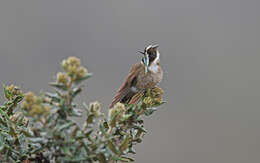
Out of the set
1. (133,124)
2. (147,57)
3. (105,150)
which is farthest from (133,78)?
(105,150)

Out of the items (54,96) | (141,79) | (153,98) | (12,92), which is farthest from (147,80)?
(54,96)

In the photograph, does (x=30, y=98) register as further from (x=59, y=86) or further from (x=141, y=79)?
(x=141, y=79)

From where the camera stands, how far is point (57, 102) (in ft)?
1.67

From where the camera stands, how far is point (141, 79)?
93cm

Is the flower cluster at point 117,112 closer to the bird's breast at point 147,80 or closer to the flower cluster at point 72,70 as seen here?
the flower cluster at point 72,70

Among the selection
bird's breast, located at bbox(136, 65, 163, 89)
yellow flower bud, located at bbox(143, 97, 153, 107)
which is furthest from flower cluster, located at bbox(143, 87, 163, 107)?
bird's breast, located at bbox(136, 65, 163, 89)

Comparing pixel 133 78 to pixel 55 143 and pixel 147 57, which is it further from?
pixel 55 143

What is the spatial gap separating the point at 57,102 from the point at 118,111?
0.10 metres

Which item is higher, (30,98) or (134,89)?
(134,89)

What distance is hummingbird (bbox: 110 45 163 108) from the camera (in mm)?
858

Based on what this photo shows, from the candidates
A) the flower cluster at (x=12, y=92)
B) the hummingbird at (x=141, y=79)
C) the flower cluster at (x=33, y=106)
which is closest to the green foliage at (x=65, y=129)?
the flower cluster at (x=33, y=106)

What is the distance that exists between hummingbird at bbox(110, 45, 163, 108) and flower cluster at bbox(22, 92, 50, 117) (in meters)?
0.39

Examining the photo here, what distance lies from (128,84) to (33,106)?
0.48m

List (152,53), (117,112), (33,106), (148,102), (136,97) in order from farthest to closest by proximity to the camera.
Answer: (152,53), (136,97), (148,102), (117,112), (33,106)
